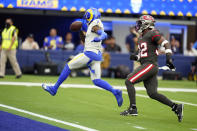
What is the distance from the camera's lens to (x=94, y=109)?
977 centimetres

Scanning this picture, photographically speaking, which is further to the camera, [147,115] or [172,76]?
[172,76]

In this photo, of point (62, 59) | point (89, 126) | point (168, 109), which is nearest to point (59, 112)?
point (89, 126)

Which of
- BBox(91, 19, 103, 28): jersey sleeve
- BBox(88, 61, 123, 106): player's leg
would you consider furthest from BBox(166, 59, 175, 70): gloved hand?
BBox(91, 19, 103, 28): jersey sleeve

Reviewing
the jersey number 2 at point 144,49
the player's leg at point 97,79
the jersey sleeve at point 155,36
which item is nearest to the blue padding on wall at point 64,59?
the player's leg at point 97,79

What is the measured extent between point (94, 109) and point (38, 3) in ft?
33.2

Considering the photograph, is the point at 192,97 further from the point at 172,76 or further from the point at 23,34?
the point at 23,34

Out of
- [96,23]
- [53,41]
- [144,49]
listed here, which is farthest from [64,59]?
[144,49]

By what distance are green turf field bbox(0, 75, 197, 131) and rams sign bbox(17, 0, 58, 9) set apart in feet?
19.9

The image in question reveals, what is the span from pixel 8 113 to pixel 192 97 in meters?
5.99

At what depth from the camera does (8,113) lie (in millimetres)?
8609

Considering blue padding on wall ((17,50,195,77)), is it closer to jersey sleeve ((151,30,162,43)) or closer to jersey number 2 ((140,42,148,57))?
jersey number 2 ((140,42,148,57))

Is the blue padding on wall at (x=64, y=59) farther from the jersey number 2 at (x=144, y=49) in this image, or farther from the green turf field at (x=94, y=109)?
the jersey number 2 at (x=144, y=49)

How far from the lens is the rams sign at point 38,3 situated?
62.1 ft

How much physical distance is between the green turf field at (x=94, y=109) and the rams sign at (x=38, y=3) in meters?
6.07
